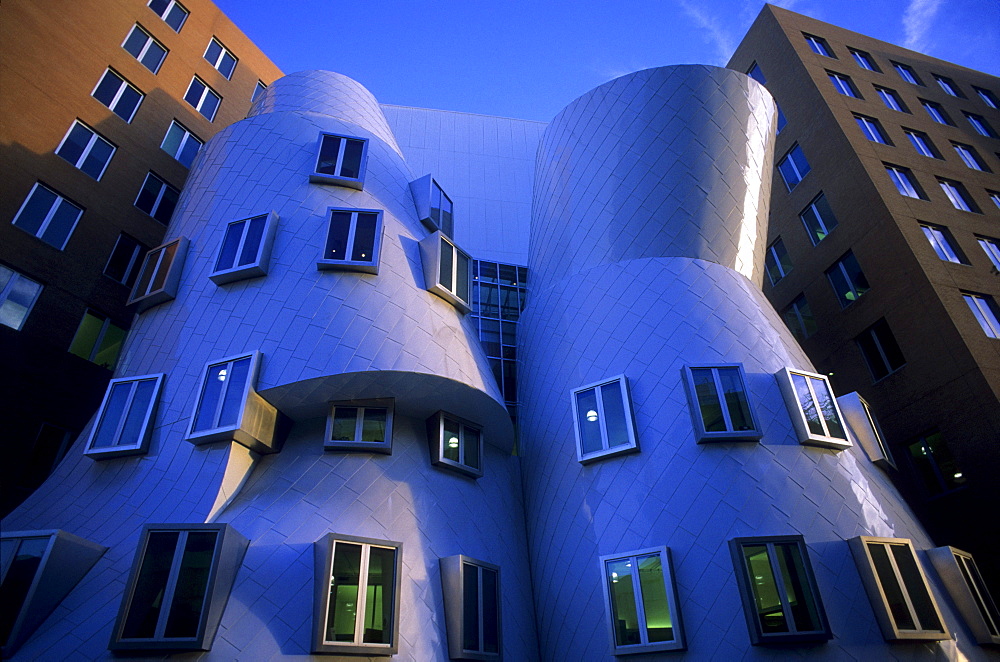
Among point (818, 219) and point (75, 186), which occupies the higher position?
point (818, 219)

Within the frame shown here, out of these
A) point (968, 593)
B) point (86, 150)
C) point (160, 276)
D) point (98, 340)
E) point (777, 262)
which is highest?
point (777, 262)

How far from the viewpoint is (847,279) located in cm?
2838

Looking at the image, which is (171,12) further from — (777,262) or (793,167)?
(777,262)

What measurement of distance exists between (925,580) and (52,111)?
3135 centimetres

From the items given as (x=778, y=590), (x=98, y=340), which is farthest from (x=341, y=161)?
(x=778, y=590)

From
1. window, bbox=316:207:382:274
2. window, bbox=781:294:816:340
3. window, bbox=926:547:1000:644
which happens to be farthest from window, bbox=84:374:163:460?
window, bbox=781:294:816:340

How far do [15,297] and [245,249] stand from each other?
Answer: 7.74m

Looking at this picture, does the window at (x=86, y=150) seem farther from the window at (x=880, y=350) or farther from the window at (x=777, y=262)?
the window at (x=880, y=350)

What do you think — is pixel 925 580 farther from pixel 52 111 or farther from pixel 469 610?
pixel 52 111

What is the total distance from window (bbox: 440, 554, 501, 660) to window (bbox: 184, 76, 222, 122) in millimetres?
25149

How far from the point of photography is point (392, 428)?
1795 cm

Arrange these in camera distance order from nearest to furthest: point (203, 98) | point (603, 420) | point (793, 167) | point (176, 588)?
point (176, 588) → point (603, 420) → point (203, 98) → point (793, 167)

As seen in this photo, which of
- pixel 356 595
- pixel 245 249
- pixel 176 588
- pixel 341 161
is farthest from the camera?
pixel 341 161

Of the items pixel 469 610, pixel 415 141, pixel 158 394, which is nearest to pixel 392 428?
pixel 469 610
